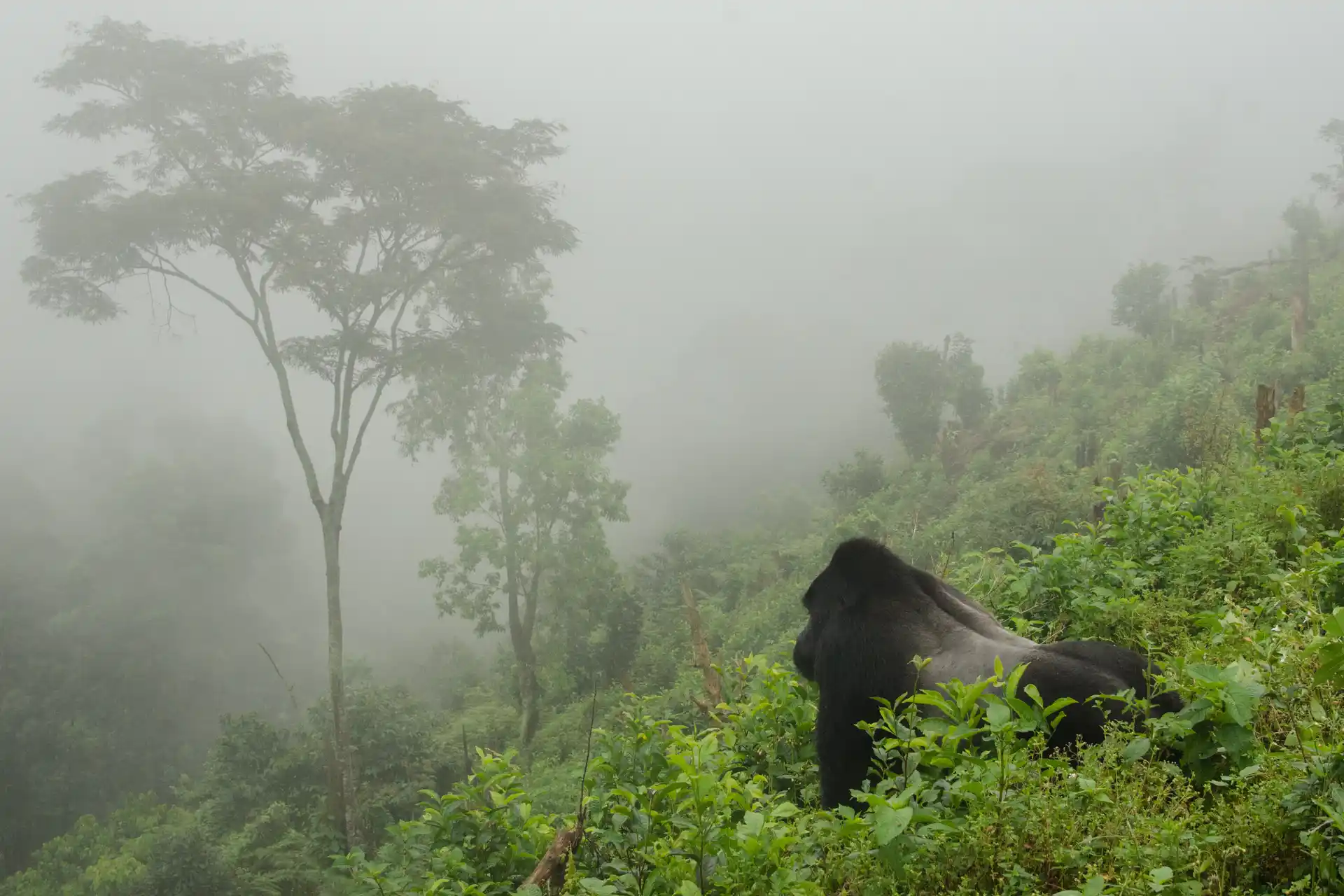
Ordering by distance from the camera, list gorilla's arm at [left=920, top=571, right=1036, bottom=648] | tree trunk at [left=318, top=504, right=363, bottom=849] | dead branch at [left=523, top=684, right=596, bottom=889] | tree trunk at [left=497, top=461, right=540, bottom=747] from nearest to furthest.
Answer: dead branch at [left=523, top=684, right=596, bottom=889], gorilla's arm at [left=920, top=571, right=1036, bottom=648], tree trunk at [left=318, top=504, right=363, bottom=849], tree trunk at [left=497, top=461, right=540, bottom=747]

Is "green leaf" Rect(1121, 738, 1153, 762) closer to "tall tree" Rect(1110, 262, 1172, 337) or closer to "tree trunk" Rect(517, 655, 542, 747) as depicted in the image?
"tree trunk" Rect(517, 655, 542, 747)

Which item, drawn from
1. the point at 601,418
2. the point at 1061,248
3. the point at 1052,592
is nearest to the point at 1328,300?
the point at 601,418

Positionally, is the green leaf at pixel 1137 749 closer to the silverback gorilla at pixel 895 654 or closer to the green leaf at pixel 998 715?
the green leaf at pixel 998 715

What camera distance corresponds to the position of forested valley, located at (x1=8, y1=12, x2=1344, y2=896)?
209cm

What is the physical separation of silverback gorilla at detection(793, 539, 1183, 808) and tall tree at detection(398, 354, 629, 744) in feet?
49.3

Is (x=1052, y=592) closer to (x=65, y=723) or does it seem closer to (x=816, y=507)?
(x=65, y=723)

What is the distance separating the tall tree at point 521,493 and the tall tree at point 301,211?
144 inches

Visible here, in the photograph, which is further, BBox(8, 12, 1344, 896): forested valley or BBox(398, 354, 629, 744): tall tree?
BBox(398, 354, 629, 744): tall tree

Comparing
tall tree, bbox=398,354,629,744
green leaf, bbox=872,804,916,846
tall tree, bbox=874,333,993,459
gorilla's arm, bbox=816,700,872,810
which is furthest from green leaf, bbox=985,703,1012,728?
tall tree, bbox=874,333,993,459

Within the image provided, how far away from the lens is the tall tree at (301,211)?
528 inches

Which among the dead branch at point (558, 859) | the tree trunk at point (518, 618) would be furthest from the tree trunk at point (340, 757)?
the dead branch at point (558, 859)

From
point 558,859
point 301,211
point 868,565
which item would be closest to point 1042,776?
point 558,859

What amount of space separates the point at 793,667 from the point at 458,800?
6.15ft

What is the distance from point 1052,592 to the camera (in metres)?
4.23
